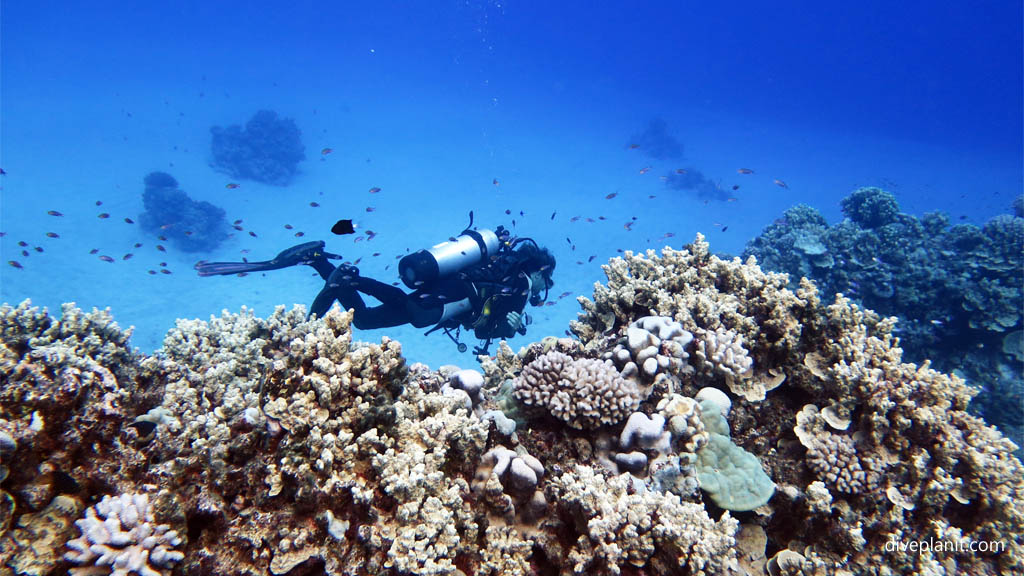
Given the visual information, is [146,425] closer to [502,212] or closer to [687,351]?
[687,351]

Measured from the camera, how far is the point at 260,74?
375ft

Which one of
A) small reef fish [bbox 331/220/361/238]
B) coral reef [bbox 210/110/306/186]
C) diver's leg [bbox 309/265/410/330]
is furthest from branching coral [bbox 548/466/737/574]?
coral reef [bbox 210/110/306/186]

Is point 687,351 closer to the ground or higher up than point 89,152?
closer to the ground

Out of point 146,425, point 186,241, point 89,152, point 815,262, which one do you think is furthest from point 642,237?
point 89,152

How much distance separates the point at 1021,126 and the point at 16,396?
506 feet

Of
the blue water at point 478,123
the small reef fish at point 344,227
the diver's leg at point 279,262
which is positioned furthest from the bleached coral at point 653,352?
the blue water at point 478,123

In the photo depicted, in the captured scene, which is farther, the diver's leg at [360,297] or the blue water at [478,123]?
the blue water at [478,123]

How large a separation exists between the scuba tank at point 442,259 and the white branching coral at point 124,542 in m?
6.39

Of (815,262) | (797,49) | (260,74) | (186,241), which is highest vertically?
(797,49)

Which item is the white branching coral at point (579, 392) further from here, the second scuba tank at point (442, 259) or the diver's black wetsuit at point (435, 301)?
the second scuba tank at point (442, 259)

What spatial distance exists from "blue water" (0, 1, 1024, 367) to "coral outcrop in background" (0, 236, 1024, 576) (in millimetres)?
9516

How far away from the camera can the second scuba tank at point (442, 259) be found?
8.37 m

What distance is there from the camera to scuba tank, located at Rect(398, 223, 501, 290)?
837 centimetres

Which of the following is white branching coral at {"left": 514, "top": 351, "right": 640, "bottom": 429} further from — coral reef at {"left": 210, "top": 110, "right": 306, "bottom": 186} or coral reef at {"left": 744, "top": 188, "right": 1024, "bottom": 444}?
coral reef at {"left": 210, "top": 110, "right": 306, "bottom": 186}
